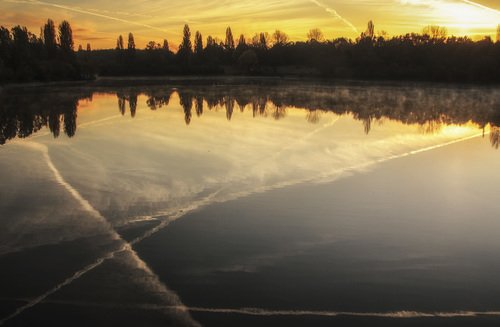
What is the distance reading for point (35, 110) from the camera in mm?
33469

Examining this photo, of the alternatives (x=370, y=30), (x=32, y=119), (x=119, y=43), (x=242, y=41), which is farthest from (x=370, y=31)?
(x=32, y=119)

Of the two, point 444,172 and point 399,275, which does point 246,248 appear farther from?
point 444,172

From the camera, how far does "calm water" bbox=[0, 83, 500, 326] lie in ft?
21.5

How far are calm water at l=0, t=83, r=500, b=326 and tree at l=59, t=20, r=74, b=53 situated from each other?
101 metres

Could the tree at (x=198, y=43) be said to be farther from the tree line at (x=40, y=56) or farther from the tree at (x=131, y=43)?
the tree line at (x=40, y=56)

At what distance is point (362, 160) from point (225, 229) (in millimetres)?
8446

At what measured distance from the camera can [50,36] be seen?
10938 centimetres

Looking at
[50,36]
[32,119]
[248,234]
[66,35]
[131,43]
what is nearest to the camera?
[248,234]

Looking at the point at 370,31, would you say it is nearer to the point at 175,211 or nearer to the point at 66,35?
the point at 66,35

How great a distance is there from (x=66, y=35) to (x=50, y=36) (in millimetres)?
4203

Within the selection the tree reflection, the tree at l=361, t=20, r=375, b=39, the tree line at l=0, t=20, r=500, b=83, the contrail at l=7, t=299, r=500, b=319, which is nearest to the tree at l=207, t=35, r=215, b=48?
the tree line at l=0, t=20, r=500, b=83

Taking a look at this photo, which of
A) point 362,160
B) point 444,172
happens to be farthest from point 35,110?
point 444,172

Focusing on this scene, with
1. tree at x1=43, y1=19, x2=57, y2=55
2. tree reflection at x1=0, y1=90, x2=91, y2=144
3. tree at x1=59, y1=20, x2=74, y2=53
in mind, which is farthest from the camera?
tree at x1=59, y1=20, x2=74, y2=53

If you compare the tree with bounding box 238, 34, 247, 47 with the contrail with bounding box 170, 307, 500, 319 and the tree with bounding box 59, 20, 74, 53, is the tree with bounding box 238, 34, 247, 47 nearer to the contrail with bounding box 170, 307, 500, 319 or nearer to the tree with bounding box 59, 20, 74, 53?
the tree with bounding box 59, 20, 74, 53
